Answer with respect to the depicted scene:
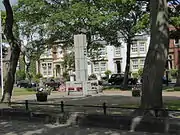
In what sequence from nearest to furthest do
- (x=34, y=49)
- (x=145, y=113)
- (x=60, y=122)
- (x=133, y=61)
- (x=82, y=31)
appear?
1. (x=145, y=113)
2. (x=60, y=122)
3. (x=82, y=31)
4. (x=34, y=49)
5. (x=133, y=61)

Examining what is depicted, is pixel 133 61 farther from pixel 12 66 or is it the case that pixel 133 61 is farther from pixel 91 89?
pixel 12 66

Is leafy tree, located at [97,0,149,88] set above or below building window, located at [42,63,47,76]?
above

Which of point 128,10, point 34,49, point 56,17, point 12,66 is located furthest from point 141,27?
point 34,49

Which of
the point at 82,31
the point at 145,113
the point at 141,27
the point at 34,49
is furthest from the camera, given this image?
the point at 34,49

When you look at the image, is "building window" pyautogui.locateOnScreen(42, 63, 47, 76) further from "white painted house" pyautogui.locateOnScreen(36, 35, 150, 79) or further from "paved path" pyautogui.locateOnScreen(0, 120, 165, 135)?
"paved path" pyautogui.locateOnScreen(0, 120, 165, 135)

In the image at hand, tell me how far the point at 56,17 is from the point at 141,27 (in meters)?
10.5

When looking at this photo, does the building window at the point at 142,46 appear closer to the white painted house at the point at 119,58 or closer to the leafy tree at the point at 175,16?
the white painted house at the point at 119,58

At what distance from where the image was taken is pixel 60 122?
1514 centimetres

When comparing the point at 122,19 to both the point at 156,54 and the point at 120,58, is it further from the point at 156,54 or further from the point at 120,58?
the point at 120,58

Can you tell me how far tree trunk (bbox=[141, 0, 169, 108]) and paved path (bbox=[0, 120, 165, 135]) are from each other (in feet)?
5.52

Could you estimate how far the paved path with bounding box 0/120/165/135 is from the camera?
1273 centimetres

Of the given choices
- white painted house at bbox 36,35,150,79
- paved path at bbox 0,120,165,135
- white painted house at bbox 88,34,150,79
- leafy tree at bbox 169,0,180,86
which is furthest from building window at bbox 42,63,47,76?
paved path at bbox 0,120,165,135

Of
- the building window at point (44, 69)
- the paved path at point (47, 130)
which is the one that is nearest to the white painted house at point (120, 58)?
the building window at point (44, 69)

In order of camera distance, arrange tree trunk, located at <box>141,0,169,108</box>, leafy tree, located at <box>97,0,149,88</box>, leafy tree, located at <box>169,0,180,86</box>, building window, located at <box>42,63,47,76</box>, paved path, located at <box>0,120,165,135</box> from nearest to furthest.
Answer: paved path, located at <box>0,120,165,135</box>, tree trunk, located at <box>141,0,169,108</box>, leafy tree, located at <box>169,0,180,86</box>, leafy tree, located at <box>97,0,149,88</box>, building window, located at <box>42,63,47,76</box>
